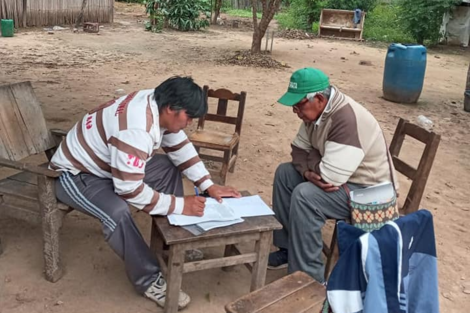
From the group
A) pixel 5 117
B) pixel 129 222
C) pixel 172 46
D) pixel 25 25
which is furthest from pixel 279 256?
pixel 25 25

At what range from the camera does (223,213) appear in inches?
106

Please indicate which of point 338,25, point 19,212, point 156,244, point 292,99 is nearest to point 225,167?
point 156,244

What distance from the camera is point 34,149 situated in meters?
3.50

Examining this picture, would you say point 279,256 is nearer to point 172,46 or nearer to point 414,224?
point 414,224

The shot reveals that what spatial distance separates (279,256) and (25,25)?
546 inches

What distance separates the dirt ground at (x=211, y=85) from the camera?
119 inches

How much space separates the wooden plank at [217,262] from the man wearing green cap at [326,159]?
0.36m

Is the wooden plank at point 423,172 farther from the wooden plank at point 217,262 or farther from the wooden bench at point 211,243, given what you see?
the wooden plank at point 217,262

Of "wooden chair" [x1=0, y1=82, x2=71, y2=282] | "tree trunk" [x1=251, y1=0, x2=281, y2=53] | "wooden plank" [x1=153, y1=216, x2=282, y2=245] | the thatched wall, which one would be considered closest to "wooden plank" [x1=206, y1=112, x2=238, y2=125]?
"wooden chair" [x1=0, y1=82, x2=71, y2=282]

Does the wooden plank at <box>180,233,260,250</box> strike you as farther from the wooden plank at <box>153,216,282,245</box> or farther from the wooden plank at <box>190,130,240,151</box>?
the wooden plank at <box>190,130,240,151</box>

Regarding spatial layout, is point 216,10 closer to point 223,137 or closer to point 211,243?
point 223,137

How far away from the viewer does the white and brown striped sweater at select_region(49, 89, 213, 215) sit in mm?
2535

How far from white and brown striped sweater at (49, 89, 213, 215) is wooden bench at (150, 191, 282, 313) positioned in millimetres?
132

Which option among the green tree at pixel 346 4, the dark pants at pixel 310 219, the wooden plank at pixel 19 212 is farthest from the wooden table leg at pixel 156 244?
the green tree at pixel 346 4
